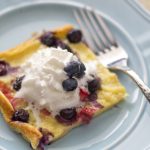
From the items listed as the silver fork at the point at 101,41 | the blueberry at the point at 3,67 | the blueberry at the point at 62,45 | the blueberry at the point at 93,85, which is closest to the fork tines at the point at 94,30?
the silver fork at the point at 101,41

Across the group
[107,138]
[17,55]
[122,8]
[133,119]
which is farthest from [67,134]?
[122,8]

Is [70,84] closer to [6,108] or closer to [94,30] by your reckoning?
[6,108]

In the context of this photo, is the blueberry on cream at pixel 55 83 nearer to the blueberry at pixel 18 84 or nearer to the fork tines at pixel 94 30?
the blueberry at pixel 18 84

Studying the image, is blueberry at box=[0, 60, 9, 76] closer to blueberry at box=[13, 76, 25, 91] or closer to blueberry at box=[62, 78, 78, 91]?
blueberry at box=[13, 76, 25, 91]

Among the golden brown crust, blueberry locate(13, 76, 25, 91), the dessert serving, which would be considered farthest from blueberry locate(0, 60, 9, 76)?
the golden brown crust

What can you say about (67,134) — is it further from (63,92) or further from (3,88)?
(3,88)

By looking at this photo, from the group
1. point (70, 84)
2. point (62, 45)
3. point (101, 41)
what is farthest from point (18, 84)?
point (101, 41)
